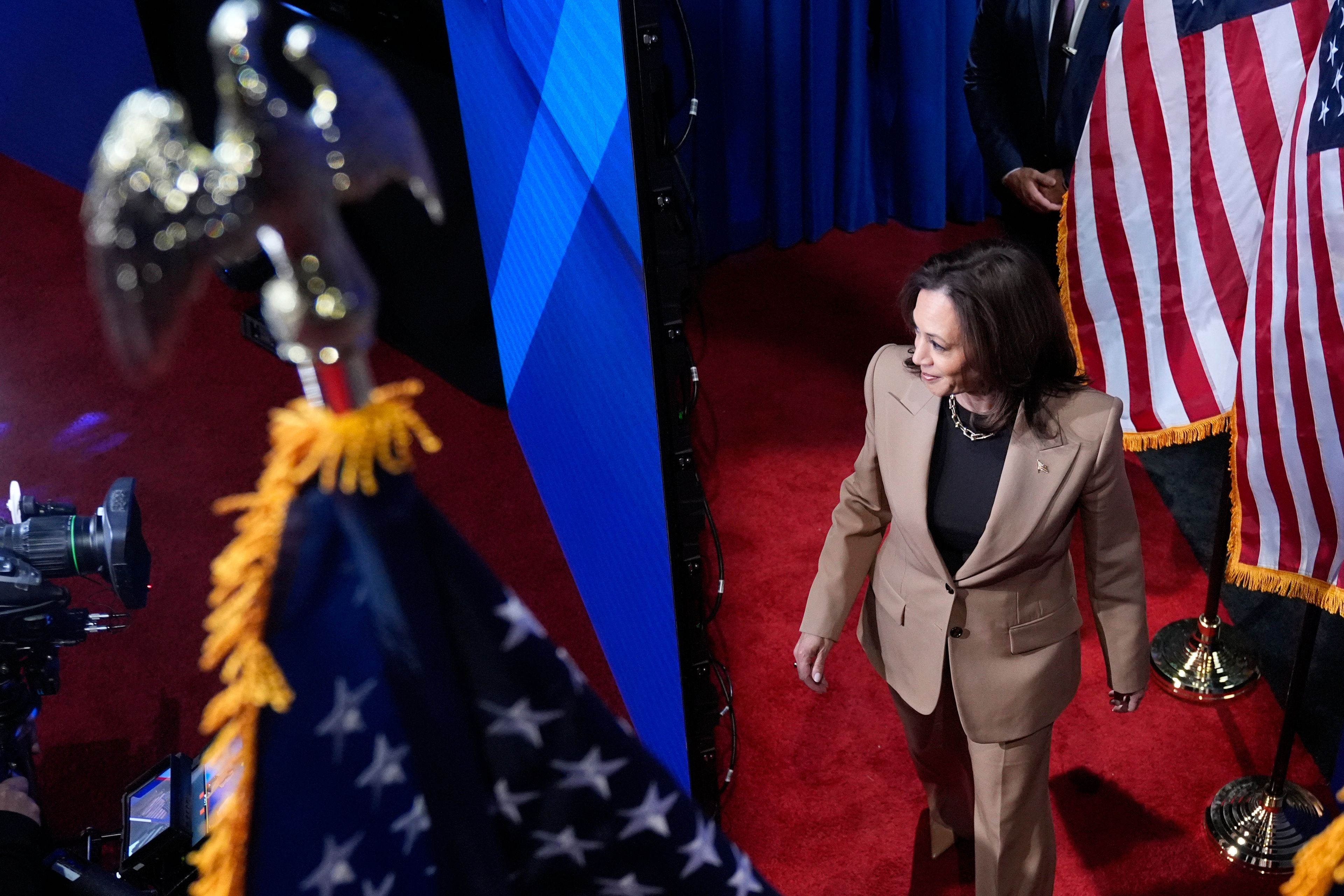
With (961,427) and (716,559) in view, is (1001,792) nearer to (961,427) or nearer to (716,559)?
(961,427)

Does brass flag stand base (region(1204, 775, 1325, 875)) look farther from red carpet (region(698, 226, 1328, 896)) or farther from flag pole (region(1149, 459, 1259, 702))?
flag pole (region(1149, 459, 1259, 702))

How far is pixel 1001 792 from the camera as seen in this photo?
249 centimetres

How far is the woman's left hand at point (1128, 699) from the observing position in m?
2.45

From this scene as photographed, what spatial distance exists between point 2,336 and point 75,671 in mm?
1920

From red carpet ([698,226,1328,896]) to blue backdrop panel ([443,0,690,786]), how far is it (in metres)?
0.38

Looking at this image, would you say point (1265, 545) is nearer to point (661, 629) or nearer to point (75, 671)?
point (661, 629)

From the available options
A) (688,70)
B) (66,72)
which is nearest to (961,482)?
(688,70)

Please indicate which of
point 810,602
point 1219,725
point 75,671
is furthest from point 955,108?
point 75,671

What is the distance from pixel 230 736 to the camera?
1.05 metres

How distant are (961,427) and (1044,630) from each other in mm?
420

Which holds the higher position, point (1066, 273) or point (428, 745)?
point (428, 745)

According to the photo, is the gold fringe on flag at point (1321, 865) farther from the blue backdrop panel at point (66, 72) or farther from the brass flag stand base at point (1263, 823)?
the blue backdrop panel at point (66, 72)

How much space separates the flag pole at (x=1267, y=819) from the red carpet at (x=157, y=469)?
1.60 m

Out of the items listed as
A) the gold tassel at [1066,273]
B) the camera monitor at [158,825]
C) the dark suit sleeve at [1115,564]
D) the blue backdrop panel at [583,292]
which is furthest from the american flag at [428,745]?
the gold tassel at [1066,273]
